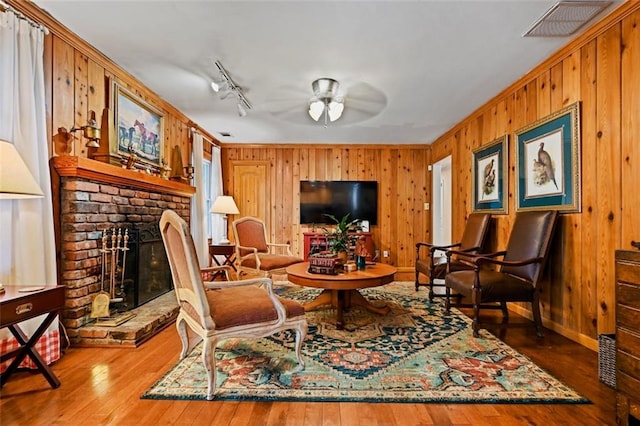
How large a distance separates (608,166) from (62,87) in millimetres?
4120

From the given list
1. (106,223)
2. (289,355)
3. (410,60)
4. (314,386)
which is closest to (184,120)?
(106,223)

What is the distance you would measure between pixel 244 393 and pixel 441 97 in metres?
3.57

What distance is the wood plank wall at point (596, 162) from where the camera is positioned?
223 centimetres

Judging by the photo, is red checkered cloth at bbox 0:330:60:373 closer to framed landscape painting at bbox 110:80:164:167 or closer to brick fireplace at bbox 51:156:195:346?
brick fireplace at bbox 51:156:195:346

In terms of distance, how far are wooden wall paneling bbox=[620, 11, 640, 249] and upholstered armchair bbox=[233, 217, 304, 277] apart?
10.9 ft

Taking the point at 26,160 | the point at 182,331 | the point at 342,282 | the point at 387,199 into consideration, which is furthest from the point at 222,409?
the point at 387,199

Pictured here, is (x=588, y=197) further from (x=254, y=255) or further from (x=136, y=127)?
(x=136, y=127)

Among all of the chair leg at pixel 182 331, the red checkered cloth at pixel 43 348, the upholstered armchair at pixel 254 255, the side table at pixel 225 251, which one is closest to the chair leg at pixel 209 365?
the chair leg at pixel 182 331

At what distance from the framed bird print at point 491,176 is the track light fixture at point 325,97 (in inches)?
75.4

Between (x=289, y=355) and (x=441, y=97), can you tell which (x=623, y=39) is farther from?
(x=289, y=355)

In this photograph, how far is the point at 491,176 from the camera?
400 cm

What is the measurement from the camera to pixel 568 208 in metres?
2.75

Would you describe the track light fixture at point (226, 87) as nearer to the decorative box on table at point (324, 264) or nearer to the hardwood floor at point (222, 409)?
the decorative box on table at point (324, 264)

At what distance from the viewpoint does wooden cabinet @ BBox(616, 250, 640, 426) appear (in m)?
1.51
